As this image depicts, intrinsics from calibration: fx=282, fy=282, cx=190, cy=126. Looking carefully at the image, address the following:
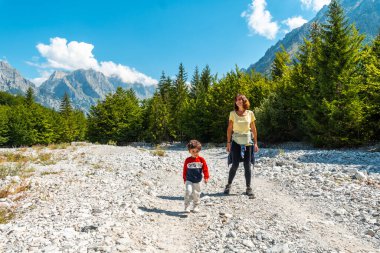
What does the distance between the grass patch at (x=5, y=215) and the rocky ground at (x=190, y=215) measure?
0.40 ft

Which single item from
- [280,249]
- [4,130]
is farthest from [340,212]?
[4,130]

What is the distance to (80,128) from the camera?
104 metres

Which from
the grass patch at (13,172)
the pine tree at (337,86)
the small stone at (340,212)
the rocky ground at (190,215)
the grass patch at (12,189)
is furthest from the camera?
the pine tree at (337,86)

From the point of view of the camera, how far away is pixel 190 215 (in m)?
7.43

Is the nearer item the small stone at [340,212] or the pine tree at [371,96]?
the small stone at [340,212]

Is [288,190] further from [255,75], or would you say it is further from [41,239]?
[255,75]

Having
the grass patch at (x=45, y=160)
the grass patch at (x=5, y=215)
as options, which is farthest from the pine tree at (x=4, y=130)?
the grass patch at (x=5, y=215)

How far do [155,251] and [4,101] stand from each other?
514ft

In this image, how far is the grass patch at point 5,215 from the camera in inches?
259

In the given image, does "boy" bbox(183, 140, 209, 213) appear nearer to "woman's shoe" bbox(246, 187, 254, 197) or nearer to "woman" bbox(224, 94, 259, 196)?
"woman" bbox(224, 94, 259, 196)

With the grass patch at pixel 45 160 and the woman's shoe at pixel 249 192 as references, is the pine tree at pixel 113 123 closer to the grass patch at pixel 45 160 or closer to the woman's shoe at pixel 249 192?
the grass patch at pixel 45 160

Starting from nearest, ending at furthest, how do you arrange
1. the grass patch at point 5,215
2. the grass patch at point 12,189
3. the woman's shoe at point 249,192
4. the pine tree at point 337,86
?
the grass patch at point 5,215 → the grass patch at point 12,189 → the woman's shoe at point 249,192 → the pine tree at point 337,86

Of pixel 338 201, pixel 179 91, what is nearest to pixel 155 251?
pixel 338 201

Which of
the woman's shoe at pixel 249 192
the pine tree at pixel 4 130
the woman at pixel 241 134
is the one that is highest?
the pine tree at pixel 4 130
